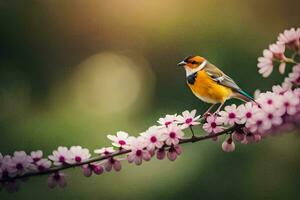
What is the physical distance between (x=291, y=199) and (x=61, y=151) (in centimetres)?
99

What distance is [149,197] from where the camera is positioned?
65.6 inches

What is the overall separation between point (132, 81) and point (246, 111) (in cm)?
120

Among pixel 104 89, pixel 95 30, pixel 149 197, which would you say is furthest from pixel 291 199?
pixel 95 30

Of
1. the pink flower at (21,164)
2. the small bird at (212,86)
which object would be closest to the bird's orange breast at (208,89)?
the small bird at (212,86)

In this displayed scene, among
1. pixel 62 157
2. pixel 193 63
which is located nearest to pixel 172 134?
pixel 62 157

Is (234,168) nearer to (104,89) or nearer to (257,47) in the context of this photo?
(257,47)

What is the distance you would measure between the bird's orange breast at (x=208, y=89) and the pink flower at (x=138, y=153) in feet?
0.64

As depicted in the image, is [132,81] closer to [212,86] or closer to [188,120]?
[212,86]

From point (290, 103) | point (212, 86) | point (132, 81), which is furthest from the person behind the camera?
point (132, 81)

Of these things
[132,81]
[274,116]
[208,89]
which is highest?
[132,81]

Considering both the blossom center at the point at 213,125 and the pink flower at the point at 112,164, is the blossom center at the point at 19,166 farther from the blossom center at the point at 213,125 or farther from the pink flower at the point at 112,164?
the blossom center at the point at 213,125

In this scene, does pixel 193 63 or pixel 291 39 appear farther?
pixel 193 63

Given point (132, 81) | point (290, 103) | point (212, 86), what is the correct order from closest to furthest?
point (290, 103), point (212, 86), point (132, 81)

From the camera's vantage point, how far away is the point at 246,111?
2.18 ft
